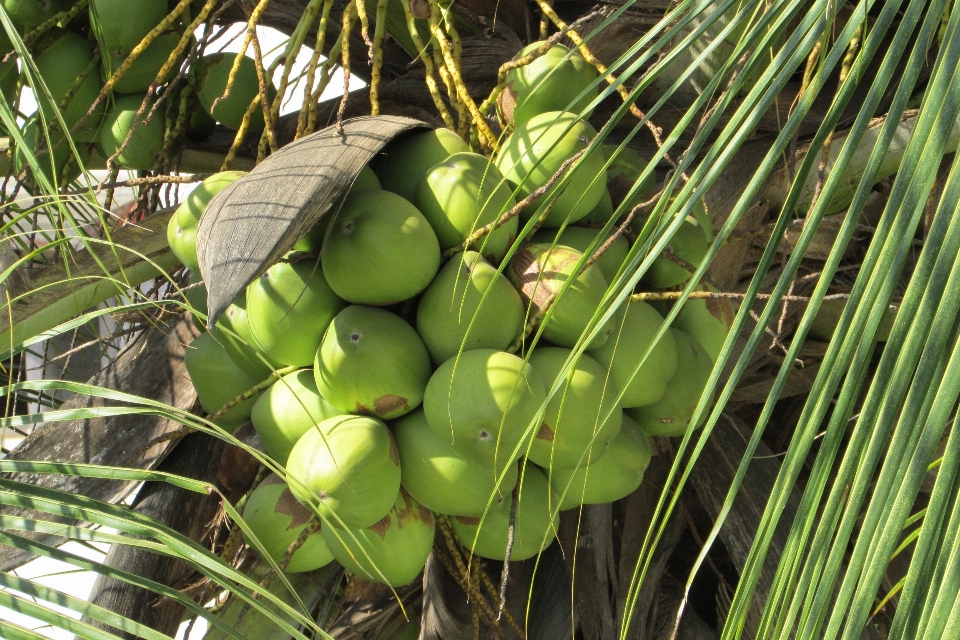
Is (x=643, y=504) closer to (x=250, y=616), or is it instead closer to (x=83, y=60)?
(x=250, y=616)

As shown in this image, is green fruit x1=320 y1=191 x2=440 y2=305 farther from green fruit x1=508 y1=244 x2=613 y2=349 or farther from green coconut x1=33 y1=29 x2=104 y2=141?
green coconut x1=33 y1=29 x2=104 y2=141

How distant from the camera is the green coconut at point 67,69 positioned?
1.14 metres

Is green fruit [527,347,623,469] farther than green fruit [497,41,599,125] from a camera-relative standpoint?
No

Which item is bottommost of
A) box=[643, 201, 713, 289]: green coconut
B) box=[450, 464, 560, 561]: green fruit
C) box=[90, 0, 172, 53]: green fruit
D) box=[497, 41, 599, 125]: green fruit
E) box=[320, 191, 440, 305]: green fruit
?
box=[450, 464, 560, 561]: green fruit

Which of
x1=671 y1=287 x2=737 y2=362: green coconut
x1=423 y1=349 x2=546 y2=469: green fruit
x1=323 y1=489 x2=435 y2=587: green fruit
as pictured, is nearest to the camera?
x1=423 y1=349 x2=546 y2=469: green fruit

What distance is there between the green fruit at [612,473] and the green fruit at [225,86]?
61 cm

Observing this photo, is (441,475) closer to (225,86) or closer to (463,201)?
(463,201)

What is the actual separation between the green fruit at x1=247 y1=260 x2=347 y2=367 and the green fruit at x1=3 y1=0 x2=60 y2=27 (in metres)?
0.54

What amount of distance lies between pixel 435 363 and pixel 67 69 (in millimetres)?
670

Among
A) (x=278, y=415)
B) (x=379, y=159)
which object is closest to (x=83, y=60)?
(x=379, y=159)

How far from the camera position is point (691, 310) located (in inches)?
39.9

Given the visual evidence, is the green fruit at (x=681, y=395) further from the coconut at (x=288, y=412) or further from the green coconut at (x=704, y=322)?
the coconut at (x=288, y=412)

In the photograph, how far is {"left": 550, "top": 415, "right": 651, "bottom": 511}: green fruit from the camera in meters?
0.88

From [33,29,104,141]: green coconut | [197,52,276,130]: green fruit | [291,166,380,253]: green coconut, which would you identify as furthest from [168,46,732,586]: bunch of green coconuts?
[33,29,104,141]: green coconut
